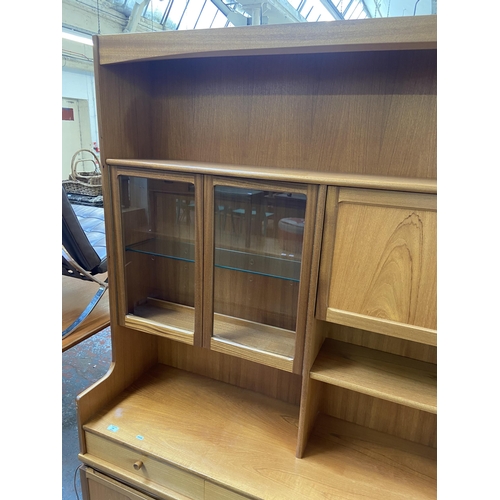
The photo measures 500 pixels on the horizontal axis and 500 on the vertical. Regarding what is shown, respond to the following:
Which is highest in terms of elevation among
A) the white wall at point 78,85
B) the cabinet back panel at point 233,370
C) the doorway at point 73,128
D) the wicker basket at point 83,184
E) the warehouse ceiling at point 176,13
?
the warehouse ceiling at point 176,13

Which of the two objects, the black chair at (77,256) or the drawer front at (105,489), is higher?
the black chair at (77,256)

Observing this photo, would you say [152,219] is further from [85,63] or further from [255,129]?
[85,63]

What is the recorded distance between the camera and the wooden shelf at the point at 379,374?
1.00m

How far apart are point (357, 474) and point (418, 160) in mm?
951

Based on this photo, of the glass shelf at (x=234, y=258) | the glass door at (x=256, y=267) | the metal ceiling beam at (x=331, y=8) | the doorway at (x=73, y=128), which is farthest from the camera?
the doorway at (x=73, y=128)

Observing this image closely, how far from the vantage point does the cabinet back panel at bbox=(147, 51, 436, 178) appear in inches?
39.7

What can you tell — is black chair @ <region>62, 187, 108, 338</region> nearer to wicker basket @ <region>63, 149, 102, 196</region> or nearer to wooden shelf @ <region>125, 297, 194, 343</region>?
wooden shelf @ <region>125, 297, 194, 343</region>

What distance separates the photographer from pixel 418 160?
3.38ft

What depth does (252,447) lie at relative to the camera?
120cm

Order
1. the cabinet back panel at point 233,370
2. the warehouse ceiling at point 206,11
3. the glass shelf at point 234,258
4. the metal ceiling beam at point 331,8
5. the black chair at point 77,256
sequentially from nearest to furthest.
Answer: the glass shelf at point 234,258
the cabinet back panel at point 233,370
the black chair at point 77,256
the warehouse ceiling at point 206,11
the metal ceiling beam at point 331,8

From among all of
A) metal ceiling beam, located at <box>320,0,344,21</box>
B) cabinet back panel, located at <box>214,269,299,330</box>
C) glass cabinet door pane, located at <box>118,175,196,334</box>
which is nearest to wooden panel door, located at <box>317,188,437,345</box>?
cabinet back panel, located at <box>214,269,299,330</box>

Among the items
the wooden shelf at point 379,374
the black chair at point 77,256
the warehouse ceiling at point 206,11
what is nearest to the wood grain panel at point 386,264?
the wooden shelf at point 379,374

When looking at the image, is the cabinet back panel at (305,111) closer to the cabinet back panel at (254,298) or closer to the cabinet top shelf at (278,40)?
the cabinet top shelf at (278,40)

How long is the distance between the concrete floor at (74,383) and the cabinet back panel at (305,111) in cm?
156
